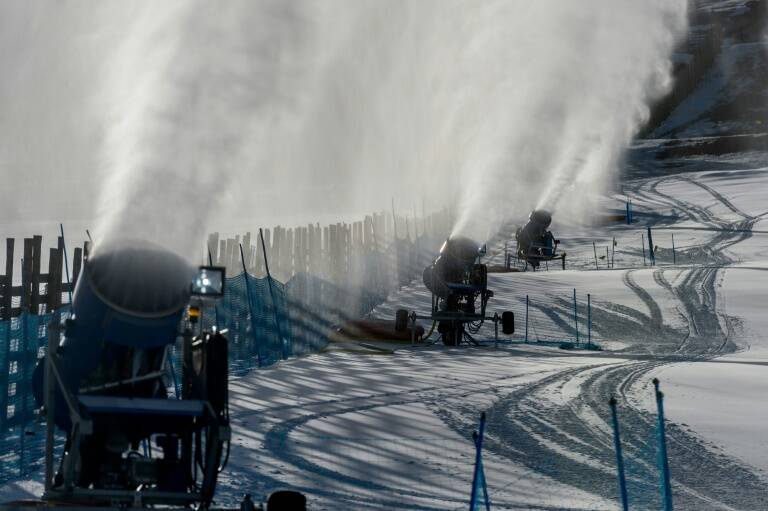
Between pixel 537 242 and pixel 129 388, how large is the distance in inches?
1821

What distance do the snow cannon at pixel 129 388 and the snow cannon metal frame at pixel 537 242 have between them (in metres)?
45.3

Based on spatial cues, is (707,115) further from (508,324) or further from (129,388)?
(129,388)

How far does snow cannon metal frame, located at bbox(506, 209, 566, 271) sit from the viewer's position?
54556 millimetres

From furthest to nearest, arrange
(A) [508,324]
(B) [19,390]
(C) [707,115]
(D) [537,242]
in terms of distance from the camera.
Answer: (C) [707,115] < (D) [537,242] < (A) [508,324] < (B) [19,390]

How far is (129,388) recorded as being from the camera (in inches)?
384

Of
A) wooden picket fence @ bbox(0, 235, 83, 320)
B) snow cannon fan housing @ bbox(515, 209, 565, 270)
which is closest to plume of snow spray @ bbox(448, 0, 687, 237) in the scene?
snow cannon fan housing @ bbox(515, 209, 565, 270)

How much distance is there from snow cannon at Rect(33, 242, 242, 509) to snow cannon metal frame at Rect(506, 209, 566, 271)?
45.3m

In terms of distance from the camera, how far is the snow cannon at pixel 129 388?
30.6 ft

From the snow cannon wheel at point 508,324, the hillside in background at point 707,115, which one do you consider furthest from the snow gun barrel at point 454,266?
the hillside in background at point 707,115

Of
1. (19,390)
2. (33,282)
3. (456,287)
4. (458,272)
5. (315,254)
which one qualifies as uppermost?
(315,254)

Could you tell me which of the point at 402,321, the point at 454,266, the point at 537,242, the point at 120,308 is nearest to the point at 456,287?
the point at 454,266

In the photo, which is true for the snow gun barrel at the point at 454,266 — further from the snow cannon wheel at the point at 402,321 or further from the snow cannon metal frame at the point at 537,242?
the snow cannon metal frame at the point at 537,242

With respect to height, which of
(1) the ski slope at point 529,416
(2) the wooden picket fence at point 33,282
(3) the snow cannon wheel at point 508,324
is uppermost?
(2) the wooden picket fence at point 33,282

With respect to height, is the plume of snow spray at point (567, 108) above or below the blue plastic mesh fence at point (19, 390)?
above
